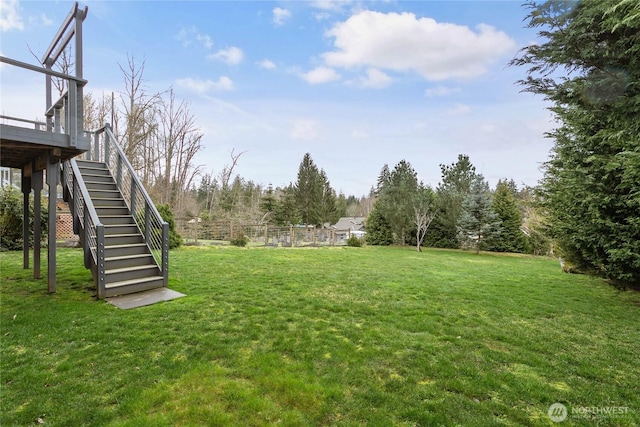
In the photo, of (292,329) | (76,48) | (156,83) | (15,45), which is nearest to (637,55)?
(292,329)

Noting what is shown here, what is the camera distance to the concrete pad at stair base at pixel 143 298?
172 inches

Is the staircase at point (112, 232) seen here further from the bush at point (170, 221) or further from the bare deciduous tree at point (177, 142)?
the bare deciduous tree at point (177, 142)

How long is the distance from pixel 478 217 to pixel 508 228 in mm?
2053

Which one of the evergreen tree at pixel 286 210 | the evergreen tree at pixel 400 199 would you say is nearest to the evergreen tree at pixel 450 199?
the evergreen tree at pixel 400 199

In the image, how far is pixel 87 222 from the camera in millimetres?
4938

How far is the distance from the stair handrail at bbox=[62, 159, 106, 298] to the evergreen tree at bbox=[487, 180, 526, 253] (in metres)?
18.8

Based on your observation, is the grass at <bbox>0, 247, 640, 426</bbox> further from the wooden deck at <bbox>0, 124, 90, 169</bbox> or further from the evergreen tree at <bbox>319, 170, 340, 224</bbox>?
the evergreen tree at <bbox>319, 170, 340, 224</bbox>

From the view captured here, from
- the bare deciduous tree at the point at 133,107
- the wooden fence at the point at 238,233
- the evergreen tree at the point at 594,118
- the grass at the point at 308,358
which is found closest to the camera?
the grass at the point at 308,358

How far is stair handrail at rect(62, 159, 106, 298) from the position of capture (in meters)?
4.51

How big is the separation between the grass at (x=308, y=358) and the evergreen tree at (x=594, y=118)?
1.28m

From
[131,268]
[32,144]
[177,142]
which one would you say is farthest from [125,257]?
[177,142]

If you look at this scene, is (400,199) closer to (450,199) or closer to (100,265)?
(450,199)

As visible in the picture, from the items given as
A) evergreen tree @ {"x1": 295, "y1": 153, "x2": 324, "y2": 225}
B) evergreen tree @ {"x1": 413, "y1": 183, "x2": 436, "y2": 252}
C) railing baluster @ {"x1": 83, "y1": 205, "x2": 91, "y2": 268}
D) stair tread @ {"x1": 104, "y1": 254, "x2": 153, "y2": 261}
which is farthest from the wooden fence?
evergreen tree @ {"x1": 295, "y1": 153, "x2": 324, "y2": 225}

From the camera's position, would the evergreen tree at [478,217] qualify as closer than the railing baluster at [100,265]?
No
